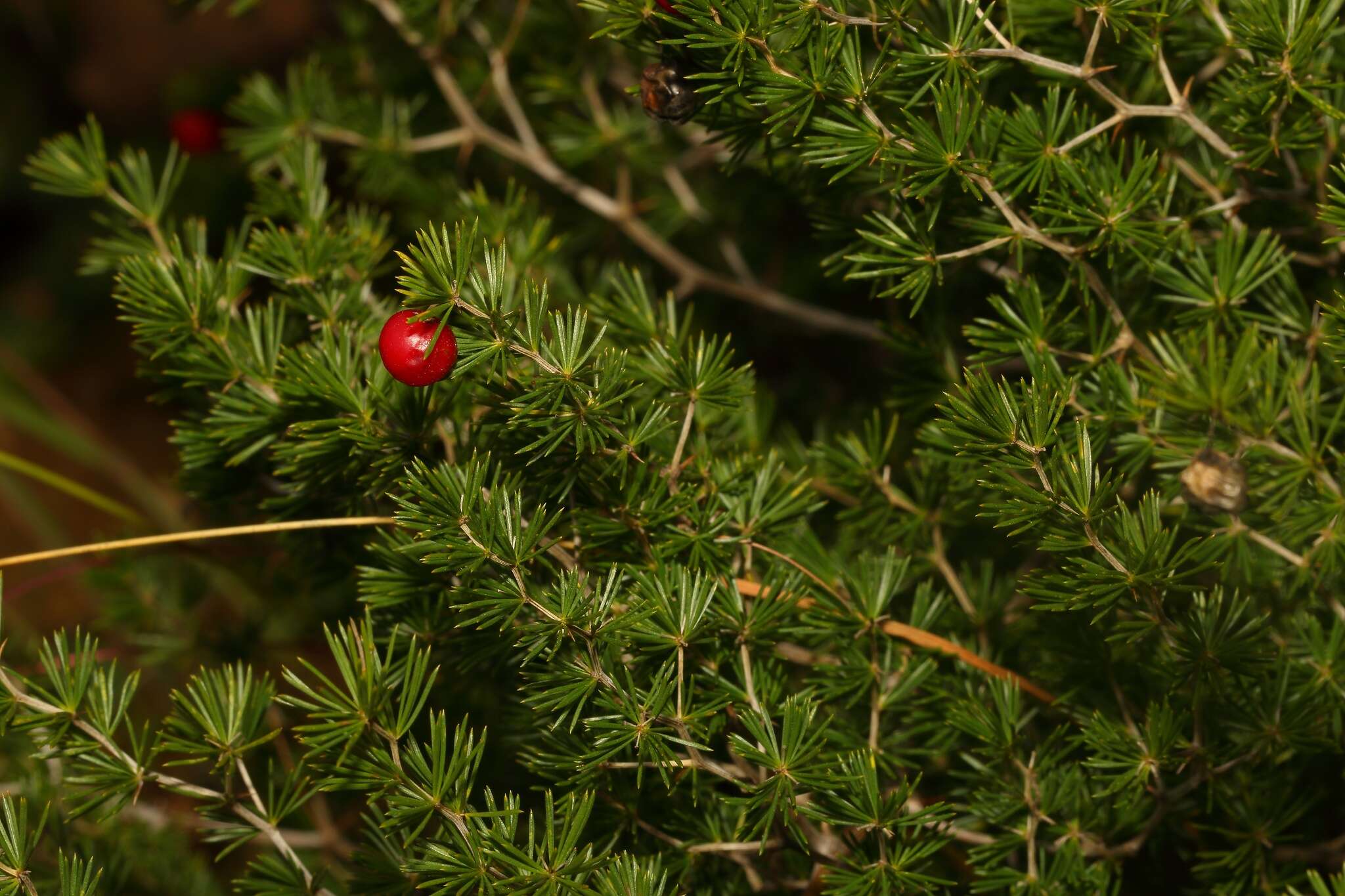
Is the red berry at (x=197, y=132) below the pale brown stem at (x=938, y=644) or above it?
above

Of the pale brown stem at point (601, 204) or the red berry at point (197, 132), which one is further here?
the red berry at point (197, 132)

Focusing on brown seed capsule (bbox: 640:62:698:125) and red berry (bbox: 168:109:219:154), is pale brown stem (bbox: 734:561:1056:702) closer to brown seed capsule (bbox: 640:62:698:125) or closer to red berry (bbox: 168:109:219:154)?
brown seed capsule (bbox: 640:62:698:125)

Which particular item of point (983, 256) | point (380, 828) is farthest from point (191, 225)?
point (983, 256)

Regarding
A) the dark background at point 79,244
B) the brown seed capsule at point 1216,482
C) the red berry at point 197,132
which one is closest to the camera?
the brown seed capsule at point 1216,482

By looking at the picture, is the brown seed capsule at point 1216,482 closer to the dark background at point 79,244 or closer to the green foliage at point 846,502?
the green foliage at point 846,502

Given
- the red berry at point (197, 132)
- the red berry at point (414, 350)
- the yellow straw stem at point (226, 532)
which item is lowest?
the yellow straw stem at point (226, 532)

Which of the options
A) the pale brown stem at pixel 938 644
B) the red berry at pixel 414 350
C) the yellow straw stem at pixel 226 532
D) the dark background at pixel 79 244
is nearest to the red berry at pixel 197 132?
the dark background at pixel 79 244

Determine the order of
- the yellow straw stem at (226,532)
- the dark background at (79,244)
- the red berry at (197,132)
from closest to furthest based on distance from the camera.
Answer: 1. the yellow straw stem at (226,532)
2. the red berry at (197,132)
3. the dark background at (79,244)
